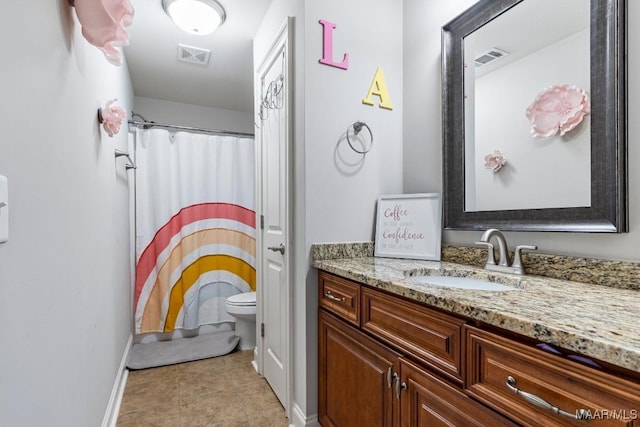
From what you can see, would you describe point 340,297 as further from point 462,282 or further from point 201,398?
point 201,398

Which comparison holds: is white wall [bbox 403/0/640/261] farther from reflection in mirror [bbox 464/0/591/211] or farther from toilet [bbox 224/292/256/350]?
toilet [bbox 224/292/256/350]

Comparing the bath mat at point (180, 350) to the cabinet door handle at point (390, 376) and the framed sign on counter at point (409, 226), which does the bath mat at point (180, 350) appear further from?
the cabinet door handle at point (390, 376)

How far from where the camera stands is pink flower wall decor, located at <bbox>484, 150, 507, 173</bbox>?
1296 millimetres

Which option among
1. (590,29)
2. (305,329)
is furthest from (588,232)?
(305,329)

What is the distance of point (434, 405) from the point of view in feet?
2.79

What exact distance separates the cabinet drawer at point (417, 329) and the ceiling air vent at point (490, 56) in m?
1.09

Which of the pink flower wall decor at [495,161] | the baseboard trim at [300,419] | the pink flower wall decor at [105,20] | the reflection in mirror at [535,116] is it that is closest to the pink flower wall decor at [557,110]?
the reflection in mirror at [535,116]

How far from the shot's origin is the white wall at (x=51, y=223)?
66cm

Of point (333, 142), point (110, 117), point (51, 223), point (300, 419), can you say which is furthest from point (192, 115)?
point (300, 419)

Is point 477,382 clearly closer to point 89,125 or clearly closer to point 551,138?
point 551,138

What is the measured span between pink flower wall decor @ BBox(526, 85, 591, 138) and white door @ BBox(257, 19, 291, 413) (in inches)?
41.7

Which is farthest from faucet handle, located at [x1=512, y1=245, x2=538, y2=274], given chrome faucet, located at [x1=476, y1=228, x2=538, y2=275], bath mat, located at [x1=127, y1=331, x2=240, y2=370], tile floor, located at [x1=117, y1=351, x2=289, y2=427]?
bath mat, located at [x1=127, y1=331, x2=240, y2=370]

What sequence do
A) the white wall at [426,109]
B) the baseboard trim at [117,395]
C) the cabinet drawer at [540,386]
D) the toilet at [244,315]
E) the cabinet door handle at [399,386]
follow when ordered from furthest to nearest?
the toilet at [244,315] → the baseboard trim at [117,395] → the white wall at [426,109] → the cabinet door handle at [399,386] → the cabinet drawer at [540,386]

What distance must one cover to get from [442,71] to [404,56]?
1.09ft
